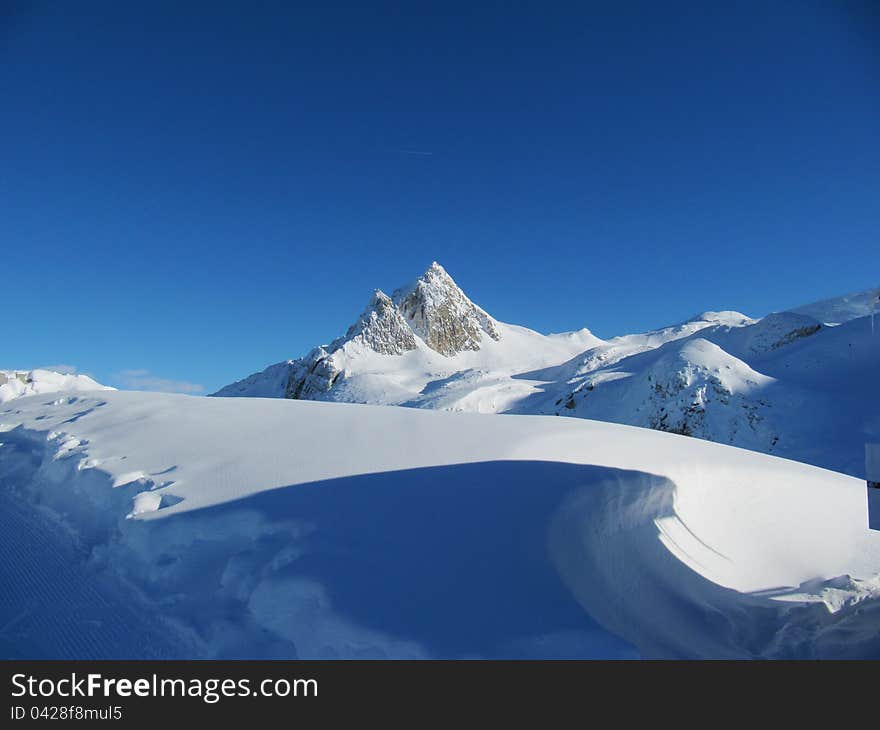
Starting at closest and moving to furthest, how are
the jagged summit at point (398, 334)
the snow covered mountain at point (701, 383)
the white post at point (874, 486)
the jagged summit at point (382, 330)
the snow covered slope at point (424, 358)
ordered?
the white post at point (874, 486), the snow covered mountain at point (701, 383), the snow covered slope at point (424, 358), the jagged summit at point (398, 334), the jagged summit at point (382, 330)

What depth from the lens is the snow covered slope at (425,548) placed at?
4.40 m

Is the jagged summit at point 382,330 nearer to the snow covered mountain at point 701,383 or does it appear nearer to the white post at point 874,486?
the snow covered mountain at point 701,383

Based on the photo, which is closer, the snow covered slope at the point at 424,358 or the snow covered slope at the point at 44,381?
the snow covered slope at the point at 44,381

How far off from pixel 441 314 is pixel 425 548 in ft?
218

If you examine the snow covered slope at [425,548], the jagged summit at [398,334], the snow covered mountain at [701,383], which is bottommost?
the snow covered slope at [425,548]

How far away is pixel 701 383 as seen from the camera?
23.3m

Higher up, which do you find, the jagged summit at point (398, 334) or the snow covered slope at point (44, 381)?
the jagged summit at point (398, 334)

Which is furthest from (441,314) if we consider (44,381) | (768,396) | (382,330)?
(768,396)

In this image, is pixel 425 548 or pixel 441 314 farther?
pixel 441 314

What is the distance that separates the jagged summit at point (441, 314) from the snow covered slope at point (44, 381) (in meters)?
42.4

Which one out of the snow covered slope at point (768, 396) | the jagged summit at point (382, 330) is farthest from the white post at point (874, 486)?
the jagged summit at point (382, 330)

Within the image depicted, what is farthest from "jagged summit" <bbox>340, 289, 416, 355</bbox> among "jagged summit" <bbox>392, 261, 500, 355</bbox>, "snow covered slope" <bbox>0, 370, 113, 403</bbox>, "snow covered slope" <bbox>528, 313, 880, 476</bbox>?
"snow covered slope" <bbox>528, 313, 880, 476</bbox>

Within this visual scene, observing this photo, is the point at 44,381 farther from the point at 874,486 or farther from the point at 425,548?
the point at 874,486
